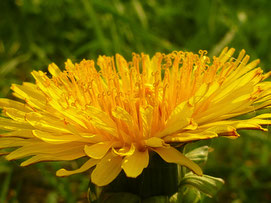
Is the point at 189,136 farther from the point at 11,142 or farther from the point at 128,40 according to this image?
the point at 128,40

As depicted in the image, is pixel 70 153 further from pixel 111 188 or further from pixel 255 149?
pixel 255 149

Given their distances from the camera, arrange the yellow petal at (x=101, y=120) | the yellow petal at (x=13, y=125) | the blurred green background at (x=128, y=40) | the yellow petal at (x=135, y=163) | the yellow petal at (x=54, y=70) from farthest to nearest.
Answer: the blurred green background at (x=128, y=40) → the yellow petal at (x=54, y=70) → the yellow petal at (x=13, y=125) → the yellow petal at (x=101, y=120) → the yellow petal at (x=135, y=163)

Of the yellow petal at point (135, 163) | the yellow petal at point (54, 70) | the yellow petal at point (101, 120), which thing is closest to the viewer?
the yellow petal at point (135, 163)

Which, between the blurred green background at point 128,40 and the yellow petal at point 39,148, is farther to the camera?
the blurred green background at point 128,40

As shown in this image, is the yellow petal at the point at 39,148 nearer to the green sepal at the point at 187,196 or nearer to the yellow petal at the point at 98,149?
the yellow petal at the point at 98,149

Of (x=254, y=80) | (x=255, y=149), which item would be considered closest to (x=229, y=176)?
(x=255, y=149)

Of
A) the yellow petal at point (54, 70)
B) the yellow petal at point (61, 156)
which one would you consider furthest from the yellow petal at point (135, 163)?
the yellow petal at point (54, 70)

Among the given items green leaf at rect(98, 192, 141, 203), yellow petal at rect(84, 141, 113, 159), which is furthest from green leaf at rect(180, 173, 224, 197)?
yellow petal at rect(84, 141, 113, 159)
